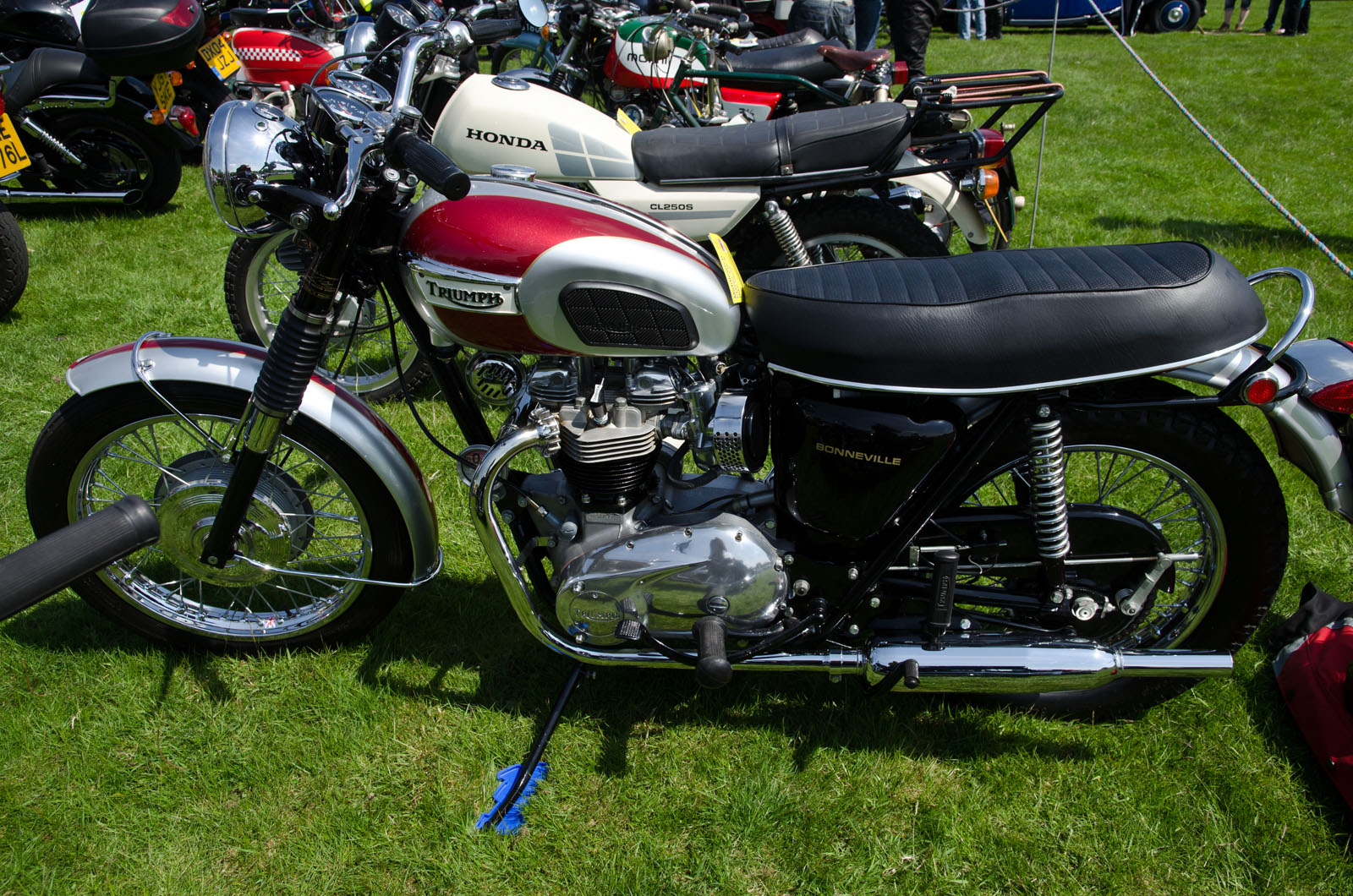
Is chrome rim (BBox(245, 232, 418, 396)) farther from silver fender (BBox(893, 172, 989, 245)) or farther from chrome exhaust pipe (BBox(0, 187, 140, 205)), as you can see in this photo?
chrome exhaust pipe (BBox(0, 187, 140, 205))

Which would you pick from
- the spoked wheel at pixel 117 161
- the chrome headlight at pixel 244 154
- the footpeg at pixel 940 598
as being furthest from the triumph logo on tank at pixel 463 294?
the spoked wheel at pixel 117 161

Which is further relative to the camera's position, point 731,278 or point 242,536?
point 242,536

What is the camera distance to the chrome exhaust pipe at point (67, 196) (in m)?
5.29

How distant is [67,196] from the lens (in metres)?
5.37

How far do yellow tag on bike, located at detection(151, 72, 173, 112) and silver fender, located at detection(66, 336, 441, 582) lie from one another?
382 cm

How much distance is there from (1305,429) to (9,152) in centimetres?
573

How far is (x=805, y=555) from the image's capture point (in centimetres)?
192

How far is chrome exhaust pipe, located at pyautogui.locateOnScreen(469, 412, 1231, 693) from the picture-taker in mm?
1811

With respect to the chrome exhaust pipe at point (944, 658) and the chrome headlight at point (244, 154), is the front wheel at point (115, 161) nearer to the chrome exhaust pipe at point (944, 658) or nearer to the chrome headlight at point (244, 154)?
the chrome headlight at point (244, 154)

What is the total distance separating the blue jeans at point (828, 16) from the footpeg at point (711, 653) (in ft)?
20.0

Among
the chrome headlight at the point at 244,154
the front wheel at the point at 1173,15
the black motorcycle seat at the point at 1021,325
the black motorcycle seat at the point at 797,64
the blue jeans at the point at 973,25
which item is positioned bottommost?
the front wheel at the point at 1173,15

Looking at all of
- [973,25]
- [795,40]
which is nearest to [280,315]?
[795,40]

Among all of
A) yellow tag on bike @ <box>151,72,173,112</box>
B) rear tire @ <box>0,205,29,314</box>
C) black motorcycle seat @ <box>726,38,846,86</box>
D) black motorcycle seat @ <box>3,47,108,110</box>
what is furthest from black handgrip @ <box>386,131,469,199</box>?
black motorcycle seat @ <box>3,47,108,110</box>

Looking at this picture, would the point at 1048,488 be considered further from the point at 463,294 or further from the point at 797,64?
the point at 797,64
